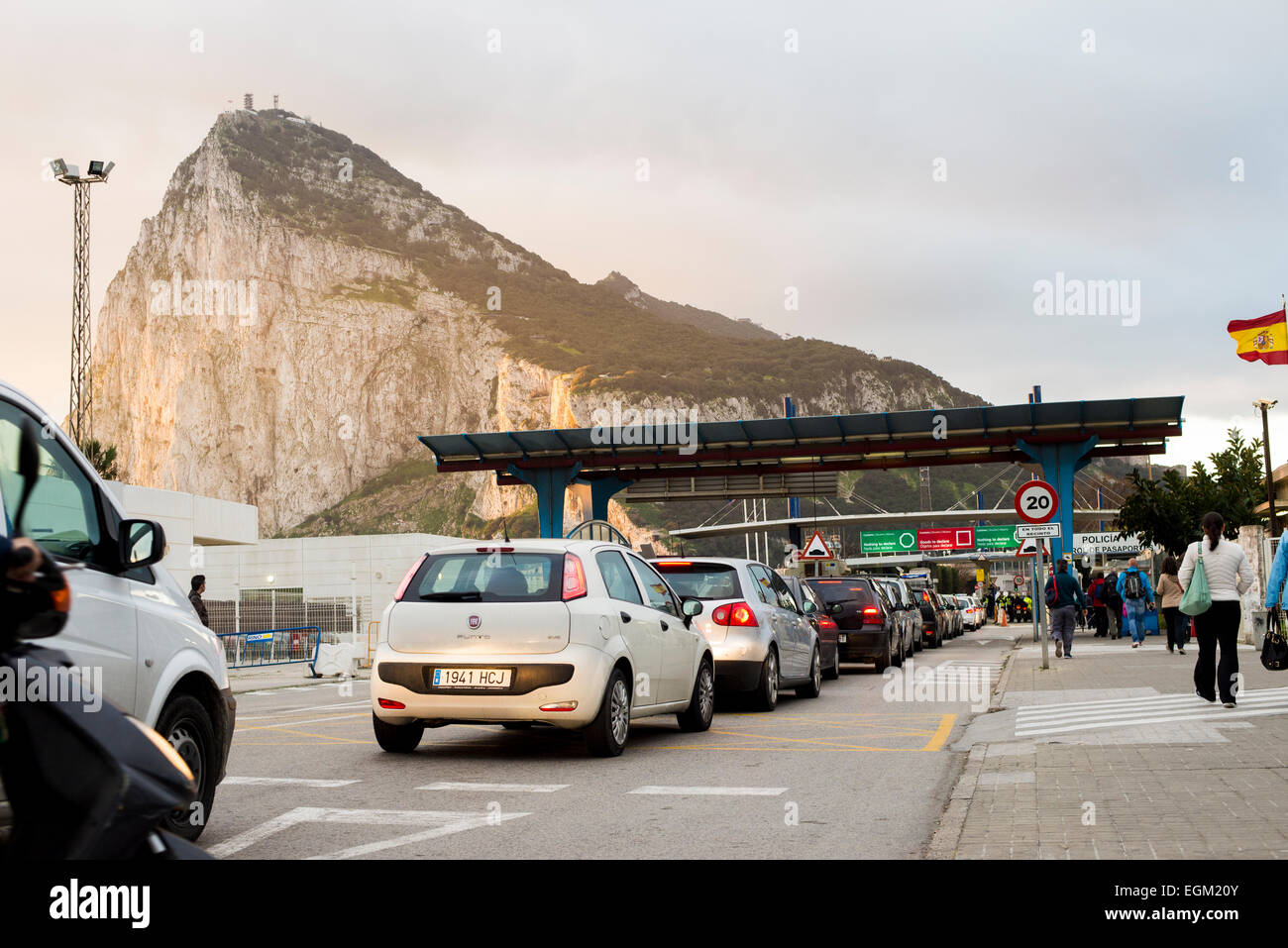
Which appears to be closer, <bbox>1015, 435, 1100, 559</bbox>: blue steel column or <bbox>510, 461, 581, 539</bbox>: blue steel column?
<bbox>1015, 435, 1100, 559</bbox>: blue steel column

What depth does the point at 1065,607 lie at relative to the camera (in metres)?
23.8

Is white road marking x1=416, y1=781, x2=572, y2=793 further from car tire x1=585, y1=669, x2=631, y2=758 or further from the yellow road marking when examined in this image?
the yellow road marking

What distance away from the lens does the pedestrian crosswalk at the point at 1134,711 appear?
38.1 feet

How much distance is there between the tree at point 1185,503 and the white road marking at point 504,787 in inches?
1486

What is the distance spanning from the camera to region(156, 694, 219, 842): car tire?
6.20 meters

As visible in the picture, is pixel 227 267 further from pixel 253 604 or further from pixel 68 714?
pixel 68 714

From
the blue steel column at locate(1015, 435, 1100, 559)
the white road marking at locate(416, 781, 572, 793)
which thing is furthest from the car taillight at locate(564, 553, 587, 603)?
the blue steel column at locate(1015, 435, 1100, 559)

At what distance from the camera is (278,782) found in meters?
9.34

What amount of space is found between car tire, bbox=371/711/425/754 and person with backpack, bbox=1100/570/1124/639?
91.9 feet

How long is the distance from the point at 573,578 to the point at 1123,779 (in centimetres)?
411

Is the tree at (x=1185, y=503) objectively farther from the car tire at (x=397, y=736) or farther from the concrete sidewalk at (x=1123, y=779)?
the car tire at (x=397, y=736)

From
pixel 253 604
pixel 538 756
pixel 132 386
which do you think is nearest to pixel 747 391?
pixel 132 386
